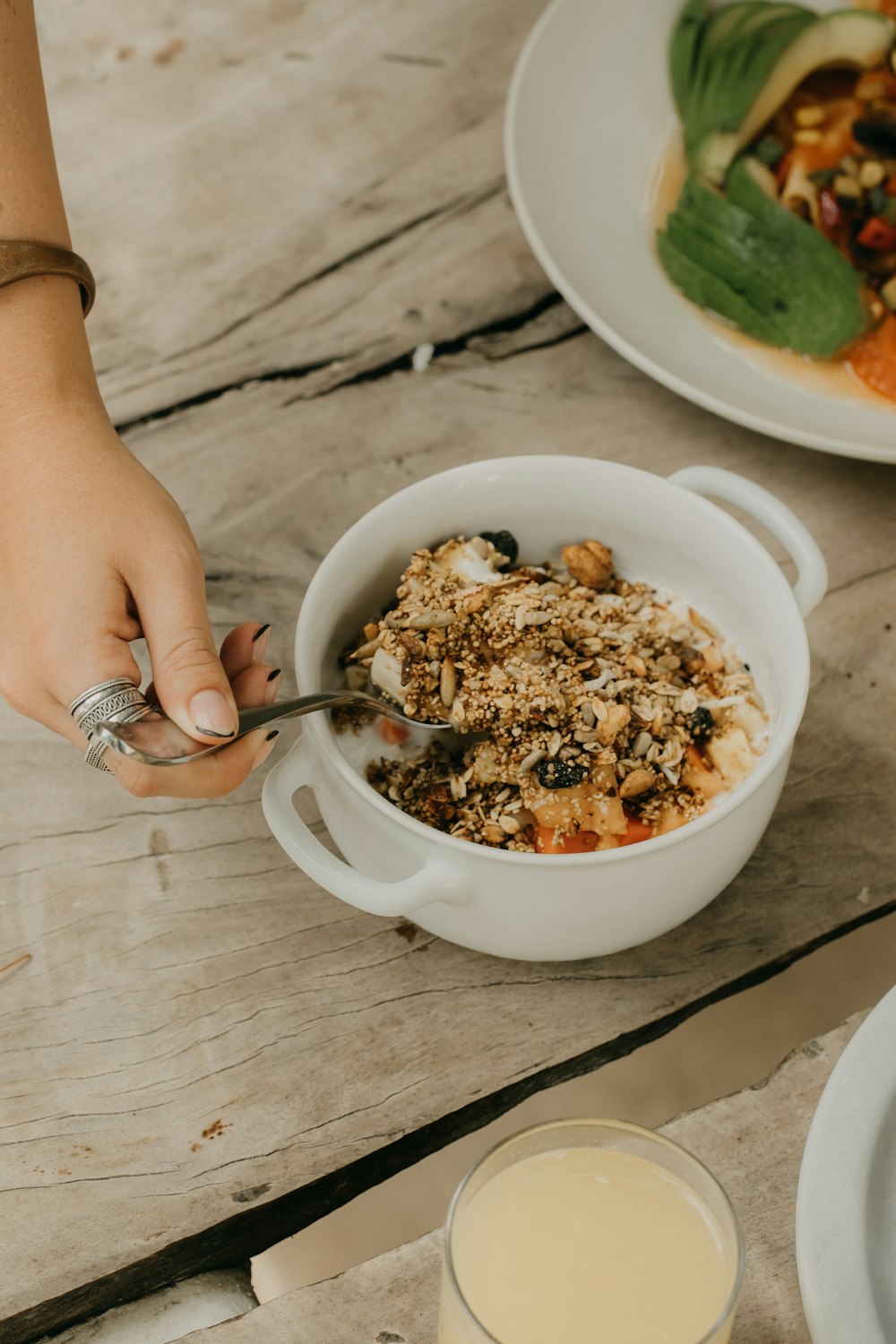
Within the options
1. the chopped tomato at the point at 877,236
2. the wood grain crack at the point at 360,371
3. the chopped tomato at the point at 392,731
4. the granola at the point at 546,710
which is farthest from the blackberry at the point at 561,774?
the chopped tomato at the point at 877,236

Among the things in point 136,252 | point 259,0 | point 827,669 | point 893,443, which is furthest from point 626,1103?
point 259,0

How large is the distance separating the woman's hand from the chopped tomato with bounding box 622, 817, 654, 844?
0.73ft

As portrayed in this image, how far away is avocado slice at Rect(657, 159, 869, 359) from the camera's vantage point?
1093 millimetres

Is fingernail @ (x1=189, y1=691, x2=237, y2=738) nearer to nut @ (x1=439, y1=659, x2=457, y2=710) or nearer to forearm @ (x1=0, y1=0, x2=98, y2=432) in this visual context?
nut @ (x1=439, y1=659, x2=457, y2=710)

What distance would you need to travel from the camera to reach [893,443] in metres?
1.00

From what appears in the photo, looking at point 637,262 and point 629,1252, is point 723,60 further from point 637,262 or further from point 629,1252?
point 629,1252

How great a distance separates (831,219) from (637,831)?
0.74m

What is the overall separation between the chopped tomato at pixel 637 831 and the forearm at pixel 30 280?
1.49 ft

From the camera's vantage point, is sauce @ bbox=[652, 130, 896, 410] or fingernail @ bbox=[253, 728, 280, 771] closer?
fingernail @ bbox=[253, 728, 280, 771]

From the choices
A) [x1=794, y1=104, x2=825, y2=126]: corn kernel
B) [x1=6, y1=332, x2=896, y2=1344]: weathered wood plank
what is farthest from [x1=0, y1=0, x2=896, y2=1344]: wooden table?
[x1=794, y1=104, x2=825, y2=126]: corn kernel

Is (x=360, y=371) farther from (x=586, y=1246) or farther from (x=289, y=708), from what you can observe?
(x=586, y=1246)

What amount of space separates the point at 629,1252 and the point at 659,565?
0.46m

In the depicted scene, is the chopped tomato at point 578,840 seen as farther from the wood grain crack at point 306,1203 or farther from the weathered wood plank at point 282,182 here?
the weathered wood plank at point 282,182

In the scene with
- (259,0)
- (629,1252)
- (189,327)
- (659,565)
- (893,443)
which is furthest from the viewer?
(259,0)
